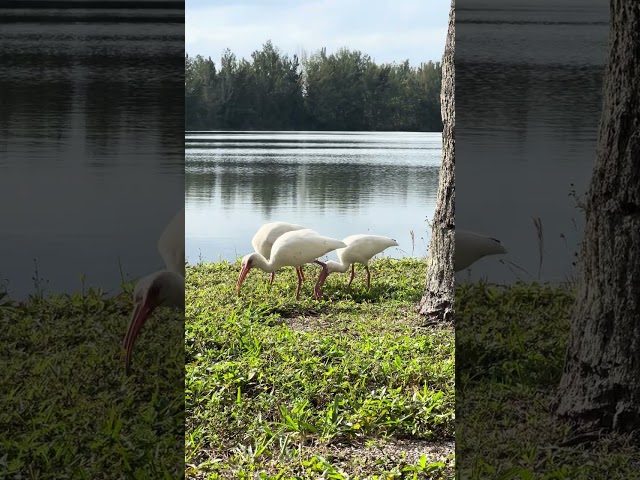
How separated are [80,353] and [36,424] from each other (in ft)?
0.77

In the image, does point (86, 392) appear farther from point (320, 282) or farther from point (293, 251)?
point (320, 282)

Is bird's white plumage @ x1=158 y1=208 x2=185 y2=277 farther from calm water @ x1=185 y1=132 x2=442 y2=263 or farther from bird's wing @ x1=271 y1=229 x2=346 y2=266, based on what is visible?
calm water @ x1=185 y1=132 x2=442 y2=263

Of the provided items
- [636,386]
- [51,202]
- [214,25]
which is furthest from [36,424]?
[214,25]

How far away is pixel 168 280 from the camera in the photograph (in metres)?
2.04

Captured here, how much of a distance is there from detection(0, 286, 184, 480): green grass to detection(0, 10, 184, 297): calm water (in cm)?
10

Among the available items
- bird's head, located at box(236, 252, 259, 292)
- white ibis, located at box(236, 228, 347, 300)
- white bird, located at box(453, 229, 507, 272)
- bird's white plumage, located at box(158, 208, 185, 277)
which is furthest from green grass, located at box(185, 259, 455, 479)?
bird's white plumage, located at box(158, 208, 185, 277)

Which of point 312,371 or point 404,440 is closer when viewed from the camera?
point 404,440

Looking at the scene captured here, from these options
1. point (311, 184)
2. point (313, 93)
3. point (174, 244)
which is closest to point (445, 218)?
point (174, 244)

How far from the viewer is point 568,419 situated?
2.12 meters

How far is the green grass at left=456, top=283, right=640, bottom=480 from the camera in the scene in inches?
82.3

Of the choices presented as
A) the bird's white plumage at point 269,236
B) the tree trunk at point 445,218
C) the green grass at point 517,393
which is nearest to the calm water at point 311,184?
the bird's white plumage at point 269,236

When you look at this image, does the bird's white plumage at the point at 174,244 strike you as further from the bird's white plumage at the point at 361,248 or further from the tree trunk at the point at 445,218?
the bird's white plumage at the point at 361,248

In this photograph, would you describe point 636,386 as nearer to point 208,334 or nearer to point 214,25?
point 208,334

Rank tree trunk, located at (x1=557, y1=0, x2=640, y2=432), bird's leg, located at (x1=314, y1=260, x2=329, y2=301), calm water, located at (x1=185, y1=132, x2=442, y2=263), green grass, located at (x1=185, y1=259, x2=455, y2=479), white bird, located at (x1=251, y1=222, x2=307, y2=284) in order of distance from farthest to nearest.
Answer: calm water, located at (x1=185, y1=132, x2=442, y2=263) → white bird, located at (x1=251, y1=222, x2=307, y2=284) → bird's leg, located at (x1=314, y1=260, x2=329, y2=301) → green grass, located at (x1=185, y1=259, x2=455, y2=479) → tree trunk, located at (x1=557, y1=0, x2=640, y2=432)
